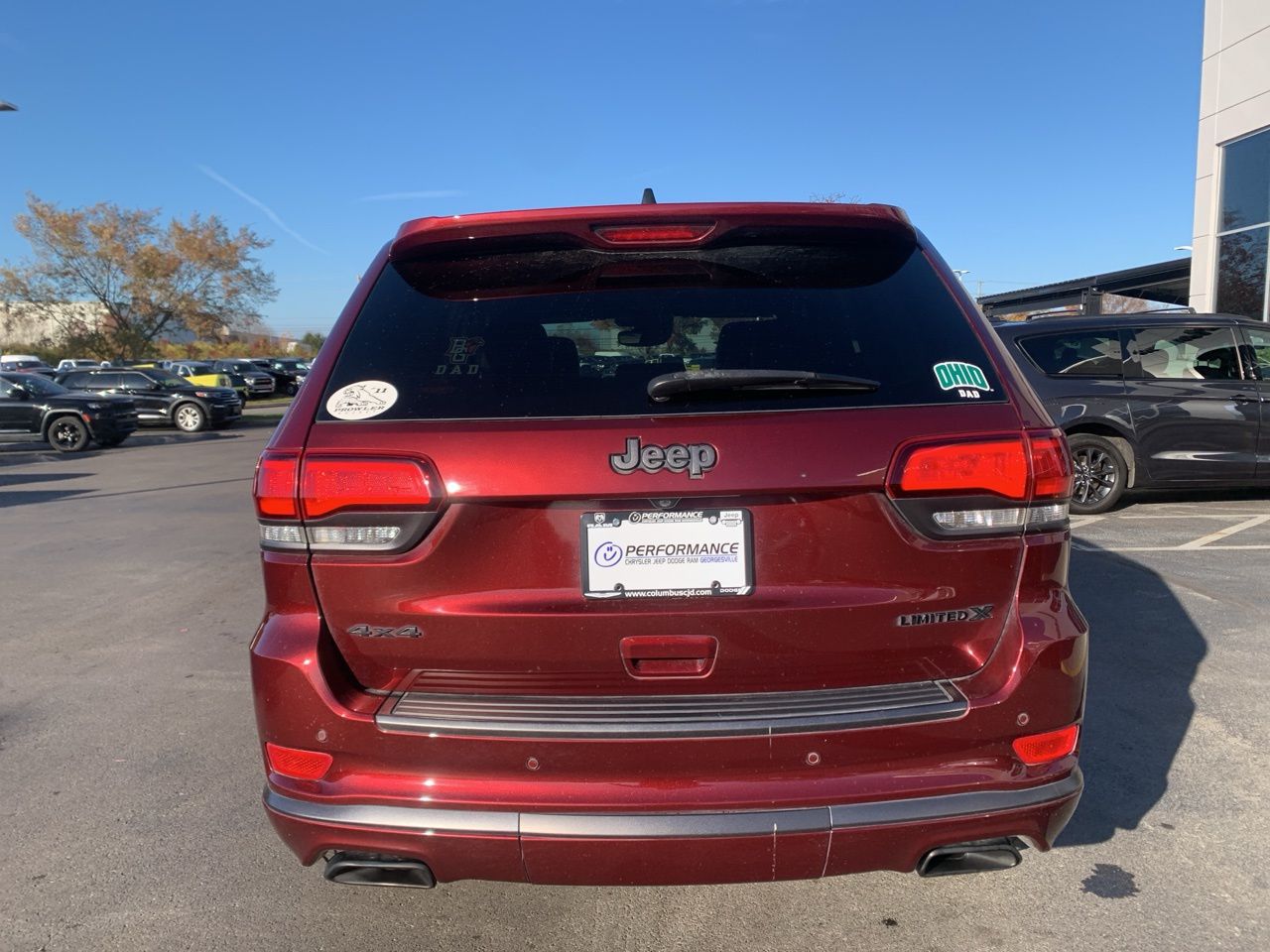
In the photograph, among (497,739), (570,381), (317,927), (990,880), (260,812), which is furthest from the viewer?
(260,812)

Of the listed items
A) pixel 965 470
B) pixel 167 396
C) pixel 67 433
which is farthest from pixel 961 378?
pixel 167 396

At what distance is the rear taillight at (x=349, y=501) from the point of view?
2074mm

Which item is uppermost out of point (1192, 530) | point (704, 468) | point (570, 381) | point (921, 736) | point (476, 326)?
point (476, 326)

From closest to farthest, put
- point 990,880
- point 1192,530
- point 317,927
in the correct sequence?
point 317,927 < point 990,880 < point 1192,530

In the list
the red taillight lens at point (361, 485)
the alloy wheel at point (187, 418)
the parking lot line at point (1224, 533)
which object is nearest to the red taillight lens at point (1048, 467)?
the red taillight lens at point (361, 485)

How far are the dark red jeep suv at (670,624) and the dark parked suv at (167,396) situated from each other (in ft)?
81.5

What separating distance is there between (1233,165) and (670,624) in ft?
62.7

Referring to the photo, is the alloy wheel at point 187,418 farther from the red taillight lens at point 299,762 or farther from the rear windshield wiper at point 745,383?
the rear windshield wiper at point 745,383

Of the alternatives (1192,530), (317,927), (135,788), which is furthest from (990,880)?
(1192,530)

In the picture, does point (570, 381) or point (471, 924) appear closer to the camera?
point (570, 381)

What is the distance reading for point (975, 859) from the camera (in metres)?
2.11

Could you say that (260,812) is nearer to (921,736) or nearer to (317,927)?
(317,927)

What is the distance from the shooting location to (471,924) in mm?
2627

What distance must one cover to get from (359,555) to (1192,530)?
25.4 feet
